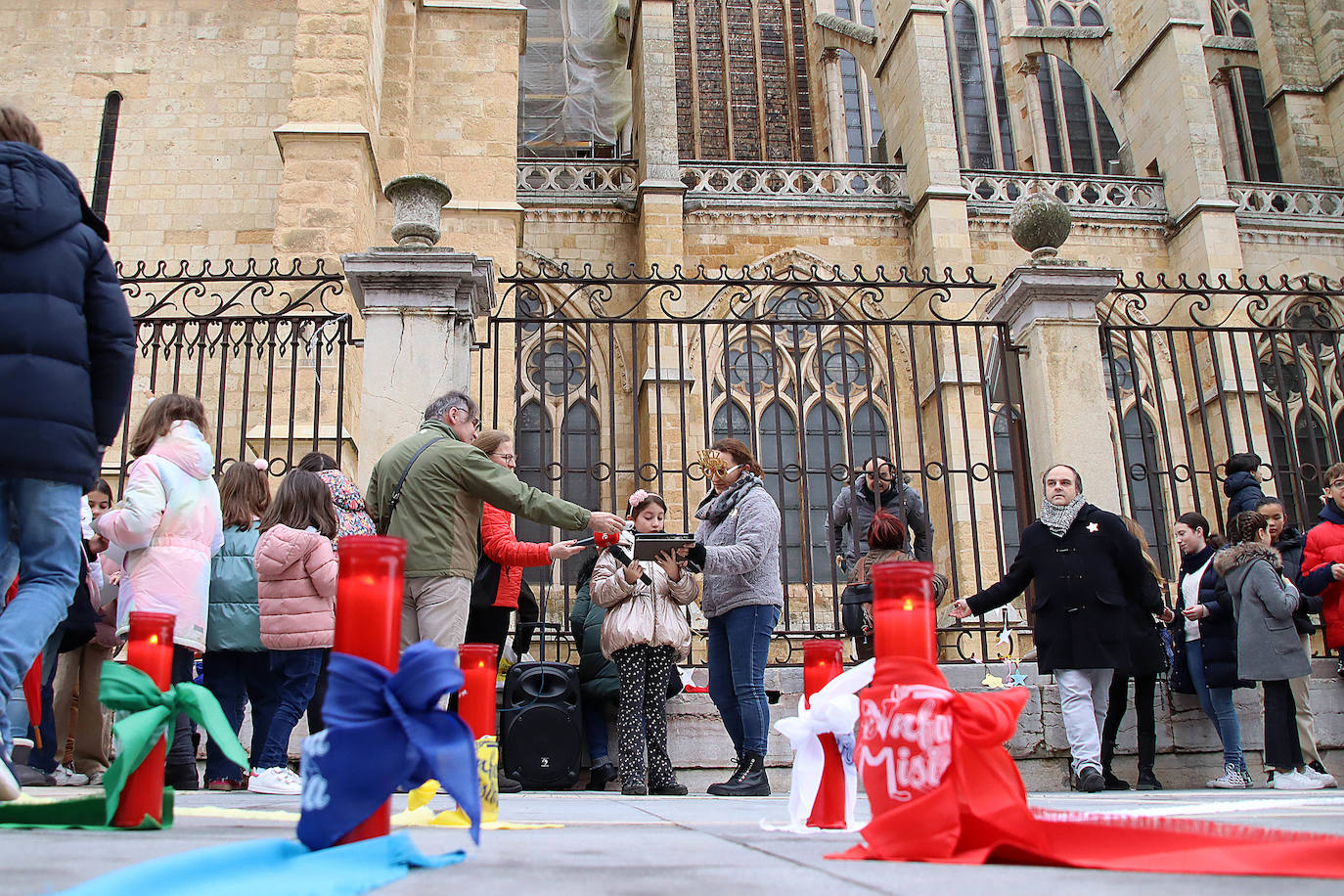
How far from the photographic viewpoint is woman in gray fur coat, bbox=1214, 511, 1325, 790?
195 inches

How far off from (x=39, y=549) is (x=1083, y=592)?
13.8ft

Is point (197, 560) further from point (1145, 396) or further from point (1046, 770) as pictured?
point (1145, 396)

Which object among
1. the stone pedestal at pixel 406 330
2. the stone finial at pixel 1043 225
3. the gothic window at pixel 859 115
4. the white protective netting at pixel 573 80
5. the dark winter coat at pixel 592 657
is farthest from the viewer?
the gothic window at pixel 859 115

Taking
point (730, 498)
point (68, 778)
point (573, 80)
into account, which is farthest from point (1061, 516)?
point (573, 80)

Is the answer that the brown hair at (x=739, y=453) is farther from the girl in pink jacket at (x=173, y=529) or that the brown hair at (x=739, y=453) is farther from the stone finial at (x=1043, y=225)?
the stone finial at (x=1043, y=225)

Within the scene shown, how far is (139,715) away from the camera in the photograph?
6.08 ft

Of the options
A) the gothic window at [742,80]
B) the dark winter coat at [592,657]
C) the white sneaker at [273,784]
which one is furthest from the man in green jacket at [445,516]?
the gothic window at [742,80]

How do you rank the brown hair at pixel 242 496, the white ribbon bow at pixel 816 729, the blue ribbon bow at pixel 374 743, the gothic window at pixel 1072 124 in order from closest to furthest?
the blue ribbon bow at pixel 374 743
the white ribbon bow at pixel 816 729
the brown hair at pixel 242 496
the gothic window at pixel 1072 124

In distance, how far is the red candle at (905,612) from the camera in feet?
5.94

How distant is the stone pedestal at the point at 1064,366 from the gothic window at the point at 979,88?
16305 millimetres

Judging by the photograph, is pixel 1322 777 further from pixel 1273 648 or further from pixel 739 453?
pixel 739 453

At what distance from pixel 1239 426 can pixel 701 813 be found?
47.3ft

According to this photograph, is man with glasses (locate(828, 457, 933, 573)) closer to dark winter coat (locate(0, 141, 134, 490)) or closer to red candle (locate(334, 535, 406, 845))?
dark winter coat (locate(0, 141, 134, 490))

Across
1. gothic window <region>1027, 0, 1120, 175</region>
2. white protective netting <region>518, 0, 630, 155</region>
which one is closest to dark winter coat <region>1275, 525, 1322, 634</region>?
white protective netting <region>518, 0, 630, 155</region>
